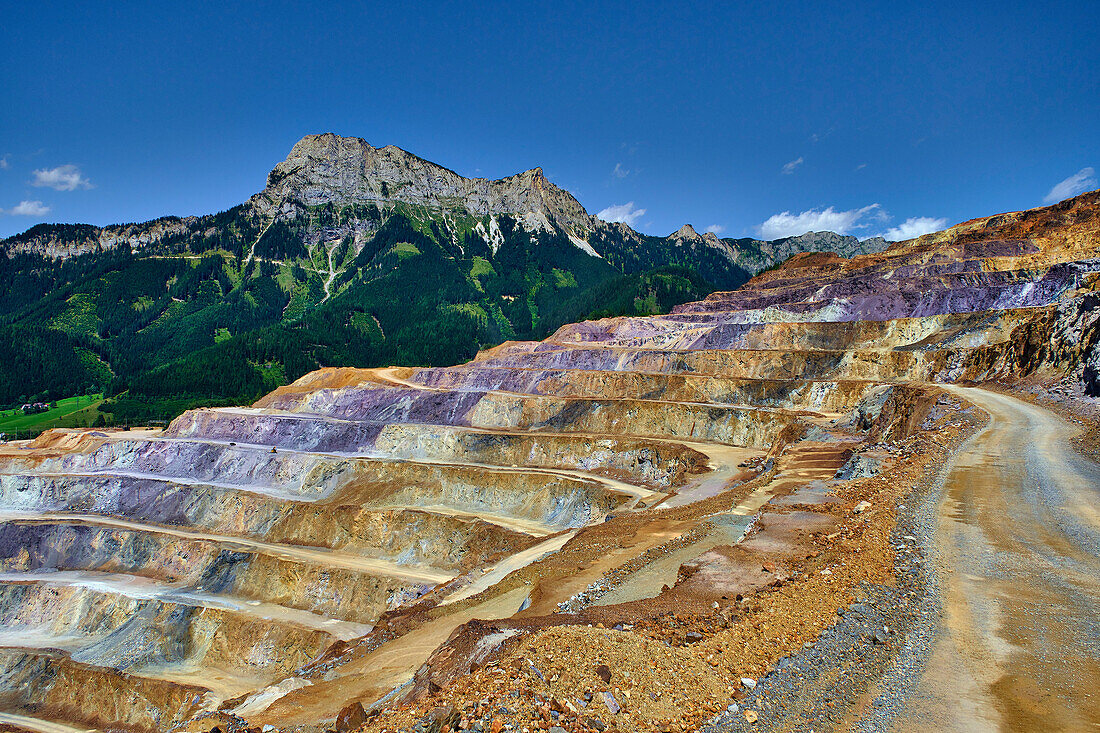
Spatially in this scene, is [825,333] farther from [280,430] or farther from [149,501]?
[149,501]

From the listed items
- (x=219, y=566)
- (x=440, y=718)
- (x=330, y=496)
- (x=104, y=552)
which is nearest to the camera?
(x=440, y=718)

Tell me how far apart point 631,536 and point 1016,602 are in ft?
46.1

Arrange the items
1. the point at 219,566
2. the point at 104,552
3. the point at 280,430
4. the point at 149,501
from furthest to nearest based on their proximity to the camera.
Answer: the point at 280,430 → the point at 149,501 → the point at 104,552 → the point at 219,566

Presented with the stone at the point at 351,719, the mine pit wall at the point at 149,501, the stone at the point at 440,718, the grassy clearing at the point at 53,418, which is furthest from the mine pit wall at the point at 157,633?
the grassy clearing at the point at 53,418

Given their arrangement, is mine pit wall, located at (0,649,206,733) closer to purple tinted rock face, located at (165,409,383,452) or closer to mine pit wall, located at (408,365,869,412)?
purple tinted rock face, located at (165,409,383,452)

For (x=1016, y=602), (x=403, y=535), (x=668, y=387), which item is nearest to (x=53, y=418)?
(x=403, y=535)

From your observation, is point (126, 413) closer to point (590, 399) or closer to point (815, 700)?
point (590, 399)

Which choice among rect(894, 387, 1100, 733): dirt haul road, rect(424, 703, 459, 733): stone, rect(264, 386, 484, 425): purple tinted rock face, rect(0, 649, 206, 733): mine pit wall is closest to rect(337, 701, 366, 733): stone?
rect(424, 703, 459, 733): stone

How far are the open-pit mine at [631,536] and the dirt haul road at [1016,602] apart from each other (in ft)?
0.22

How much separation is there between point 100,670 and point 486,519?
988 inches

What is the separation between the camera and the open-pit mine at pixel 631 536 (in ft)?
26.4

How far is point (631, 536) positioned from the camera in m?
22.3

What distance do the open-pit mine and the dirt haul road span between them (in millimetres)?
66

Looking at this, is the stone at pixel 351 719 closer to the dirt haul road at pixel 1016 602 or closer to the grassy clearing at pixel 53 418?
the dirt haul road at pixel 1016 602
